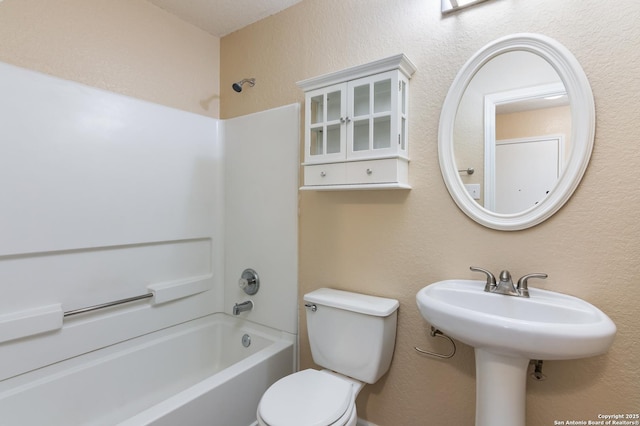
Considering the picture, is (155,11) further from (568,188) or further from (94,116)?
(568,188)

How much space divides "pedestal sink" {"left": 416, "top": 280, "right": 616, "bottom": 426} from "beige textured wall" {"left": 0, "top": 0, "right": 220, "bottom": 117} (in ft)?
6.00

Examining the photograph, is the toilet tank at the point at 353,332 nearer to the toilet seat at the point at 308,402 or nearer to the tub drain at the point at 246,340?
the toilet seat at the point at 308,402

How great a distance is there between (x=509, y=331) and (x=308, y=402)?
2.46ft

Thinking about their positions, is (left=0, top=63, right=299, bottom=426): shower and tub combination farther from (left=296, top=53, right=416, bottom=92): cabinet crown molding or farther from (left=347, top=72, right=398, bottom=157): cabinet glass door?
(left=347, top=72, right=398, bottom=157): cabinet glass door

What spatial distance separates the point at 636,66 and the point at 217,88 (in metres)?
2.13

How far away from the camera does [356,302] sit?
145 cm

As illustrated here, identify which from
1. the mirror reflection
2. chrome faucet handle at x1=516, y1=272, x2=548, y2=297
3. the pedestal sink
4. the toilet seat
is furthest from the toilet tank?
the mirror reflection

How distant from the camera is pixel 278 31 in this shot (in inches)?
75.4

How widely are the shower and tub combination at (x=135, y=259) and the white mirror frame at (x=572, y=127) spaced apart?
2.74 ft

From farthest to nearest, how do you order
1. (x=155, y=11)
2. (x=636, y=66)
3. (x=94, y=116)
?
(x=155, y=11) → (x=94, y=116) → (x=636, y=66)

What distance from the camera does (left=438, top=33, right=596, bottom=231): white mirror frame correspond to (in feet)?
3.65

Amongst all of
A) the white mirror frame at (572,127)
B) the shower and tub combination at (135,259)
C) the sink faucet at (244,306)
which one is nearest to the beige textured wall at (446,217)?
the white mirror frame at (572,127)

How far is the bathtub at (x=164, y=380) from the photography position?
1.32 m

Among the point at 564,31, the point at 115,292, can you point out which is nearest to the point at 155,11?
the point at 115,292
